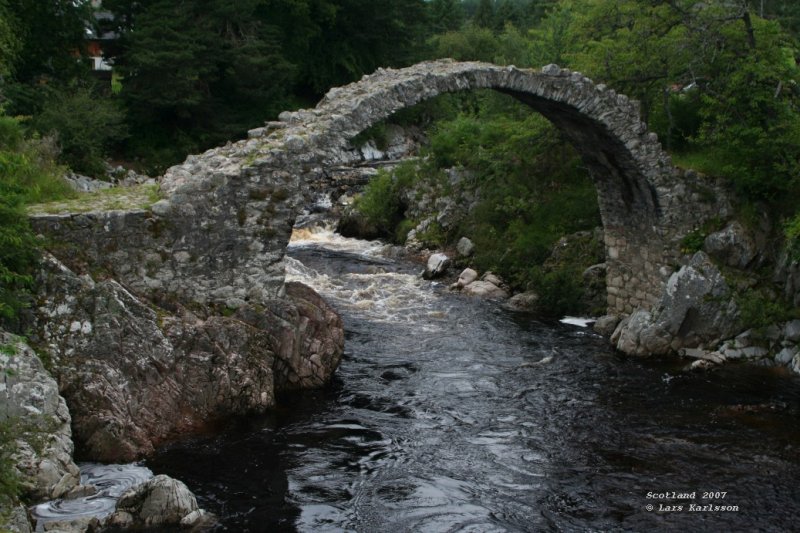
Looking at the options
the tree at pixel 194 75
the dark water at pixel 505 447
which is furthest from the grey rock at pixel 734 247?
the tree at pixel 194 75

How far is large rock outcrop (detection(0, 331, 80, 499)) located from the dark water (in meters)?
1.20

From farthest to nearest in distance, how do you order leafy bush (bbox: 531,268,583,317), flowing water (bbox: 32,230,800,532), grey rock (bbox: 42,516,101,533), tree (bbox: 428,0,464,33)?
tree (bbox: 428,0,464,33) → leafy bush (bbox: 531,268,583,317) → flowing water (bbox: 32,230,800,532) → grey rock (bbox: 42,516,101,533)

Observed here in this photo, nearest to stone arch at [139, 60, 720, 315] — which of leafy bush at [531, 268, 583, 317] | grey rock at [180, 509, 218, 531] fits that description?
leafy bush at [531, 268, 583, 317]

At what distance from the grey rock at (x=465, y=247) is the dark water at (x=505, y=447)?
20.4ft

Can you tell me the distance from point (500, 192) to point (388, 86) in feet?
30.6

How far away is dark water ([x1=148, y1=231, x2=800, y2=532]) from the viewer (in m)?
7.99

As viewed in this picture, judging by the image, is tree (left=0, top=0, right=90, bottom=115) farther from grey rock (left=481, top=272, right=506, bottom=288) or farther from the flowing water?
the flowing water

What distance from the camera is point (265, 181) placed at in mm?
10758

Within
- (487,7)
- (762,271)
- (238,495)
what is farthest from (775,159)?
(487,7)

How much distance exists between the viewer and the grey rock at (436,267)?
64.5 feet

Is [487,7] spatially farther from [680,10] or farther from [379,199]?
[680,10]

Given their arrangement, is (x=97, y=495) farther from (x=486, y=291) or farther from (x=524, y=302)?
(x=486, y=291)

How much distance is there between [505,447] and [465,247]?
1137 cm

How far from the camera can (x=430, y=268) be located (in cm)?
1972
